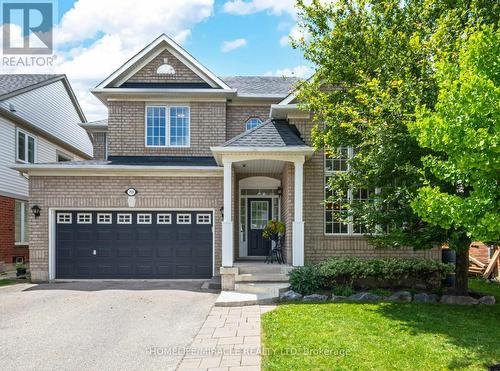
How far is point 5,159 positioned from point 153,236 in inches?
322

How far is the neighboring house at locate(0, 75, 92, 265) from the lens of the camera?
16.0 meters

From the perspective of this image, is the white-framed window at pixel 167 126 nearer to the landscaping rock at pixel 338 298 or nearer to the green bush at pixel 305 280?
the green bush at pixel 305 280

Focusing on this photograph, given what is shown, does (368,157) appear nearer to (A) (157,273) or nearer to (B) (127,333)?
(B) (127,333)

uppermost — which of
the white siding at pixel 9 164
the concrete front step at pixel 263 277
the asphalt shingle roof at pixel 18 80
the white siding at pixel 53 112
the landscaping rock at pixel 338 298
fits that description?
the asphalt shingle roof at pixel 18 80

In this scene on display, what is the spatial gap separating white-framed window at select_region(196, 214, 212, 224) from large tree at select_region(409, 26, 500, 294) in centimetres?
784

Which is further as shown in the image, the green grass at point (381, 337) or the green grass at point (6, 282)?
the green grass at point (6, 282)

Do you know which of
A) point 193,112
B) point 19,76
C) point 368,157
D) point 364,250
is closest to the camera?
point 368,157

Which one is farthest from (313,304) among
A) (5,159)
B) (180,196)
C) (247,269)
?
(5,159)

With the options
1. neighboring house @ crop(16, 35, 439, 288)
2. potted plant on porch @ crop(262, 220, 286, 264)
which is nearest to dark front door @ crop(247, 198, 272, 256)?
neighboring house @ crop(16, 35, 439, 288)

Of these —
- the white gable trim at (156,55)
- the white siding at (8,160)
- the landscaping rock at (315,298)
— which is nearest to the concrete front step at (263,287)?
the landscaping rock at (315,298)

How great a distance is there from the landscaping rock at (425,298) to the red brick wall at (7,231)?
15.1 m

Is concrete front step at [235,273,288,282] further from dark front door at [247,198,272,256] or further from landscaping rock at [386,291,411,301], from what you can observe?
dark front door at [247,198,272,256]

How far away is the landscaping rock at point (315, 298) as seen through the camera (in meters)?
9.05

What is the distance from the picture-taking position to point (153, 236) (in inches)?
490
